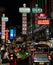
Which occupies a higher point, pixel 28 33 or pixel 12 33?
pixel 28 33

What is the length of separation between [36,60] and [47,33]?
65.2 ft

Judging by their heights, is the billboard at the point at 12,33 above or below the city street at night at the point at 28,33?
below

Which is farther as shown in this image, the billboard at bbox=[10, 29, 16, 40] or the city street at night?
the billboard at bbox=[10, 29, 16, 40]

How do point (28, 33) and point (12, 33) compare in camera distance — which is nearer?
point (28, 33)

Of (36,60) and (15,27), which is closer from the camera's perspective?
(36,60)

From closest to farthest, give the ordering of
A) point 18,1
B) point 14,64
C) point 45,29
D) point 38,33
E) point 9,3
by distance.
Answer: point 14,64, point 45,29, point 38,33, point 18,1, point 9,3

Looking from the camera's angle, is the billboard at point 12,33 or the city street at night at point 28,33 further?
the billboard at point 12,33

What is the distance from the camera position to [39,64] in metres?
12.5

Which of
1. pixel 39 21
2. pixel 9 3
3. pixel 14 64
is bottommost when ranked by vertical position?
pixel 14 64

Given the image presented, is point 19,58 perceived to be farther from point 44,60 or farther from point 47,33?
point 47,33

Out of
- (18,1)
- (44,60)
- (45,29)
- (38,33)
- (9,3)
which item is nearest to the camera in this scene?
(44,60)

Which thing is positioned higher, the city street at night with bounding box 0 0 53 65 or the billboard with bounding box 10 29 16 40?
the city street at night with bounding box 0 0 53 65

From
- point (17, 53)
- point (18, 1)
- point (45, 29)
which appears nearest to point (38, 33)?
point (45, 29)

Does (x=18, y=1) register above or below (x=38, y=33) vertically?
above
